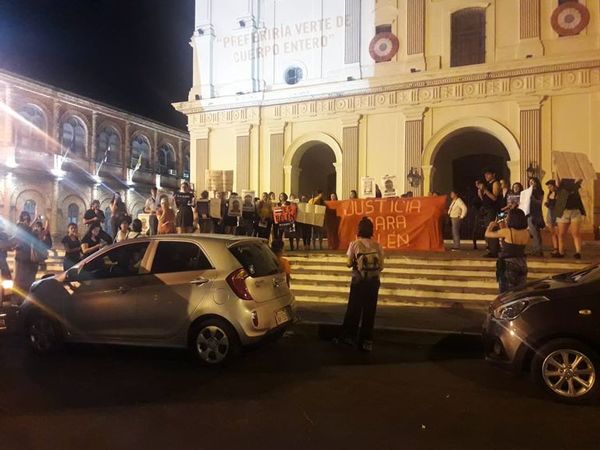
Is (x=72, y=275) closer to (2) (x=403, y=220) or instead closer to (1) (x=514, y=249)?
(1) (x=514, y=249)

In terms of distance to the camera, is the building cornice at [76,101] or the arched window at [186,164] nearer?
the building cornice at [76,101]

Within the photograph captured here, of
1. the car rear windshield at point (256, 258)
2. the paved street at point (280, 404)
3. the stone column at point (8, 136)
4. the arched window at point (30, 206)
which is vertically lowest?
the paved street at point (280, 404)

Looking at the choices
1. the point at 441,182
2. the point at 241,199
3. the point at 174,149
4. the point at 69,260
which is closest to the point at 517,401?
the point at 69,260

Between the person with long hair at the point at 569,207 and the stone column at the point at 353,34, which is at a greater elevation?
the stone column at the point at 353,34

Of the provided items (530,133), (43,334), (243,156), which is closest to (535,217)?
(530,133)

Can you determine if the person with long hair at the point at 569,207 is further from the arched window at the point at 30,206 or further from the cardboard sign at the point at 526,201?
the arched window at the point at 30,206

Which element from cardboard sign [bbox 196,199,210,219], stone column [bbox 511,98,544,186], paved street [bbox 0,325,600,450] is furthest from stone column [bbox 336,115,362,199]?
paved street [bbox 0,325,600,450]

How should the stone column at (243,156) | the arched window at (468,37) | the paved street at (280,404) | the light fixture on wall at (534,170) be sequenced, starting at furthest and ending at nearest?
1. the stone column at (243,156)
2. the arched window at (468,37)
3. the light fixture on wall at (534,170)
4. the paved street at (280,404)

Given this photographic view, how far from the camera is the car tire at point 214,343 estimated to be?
5.99 metres

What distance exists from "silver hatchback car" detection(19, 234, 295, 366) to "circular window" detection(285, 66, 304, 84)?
1715 cm

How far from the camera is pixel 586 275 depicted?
550cm

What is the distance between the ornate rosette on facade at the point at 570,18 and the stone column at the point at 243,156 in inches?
500

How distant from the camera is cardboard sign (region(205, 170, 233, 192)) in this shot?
1814 centimetres

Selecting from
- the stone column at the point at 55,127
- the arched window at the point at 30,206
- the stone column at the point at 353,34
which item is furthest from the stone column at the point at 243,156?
the stone column at the point at 55,127
